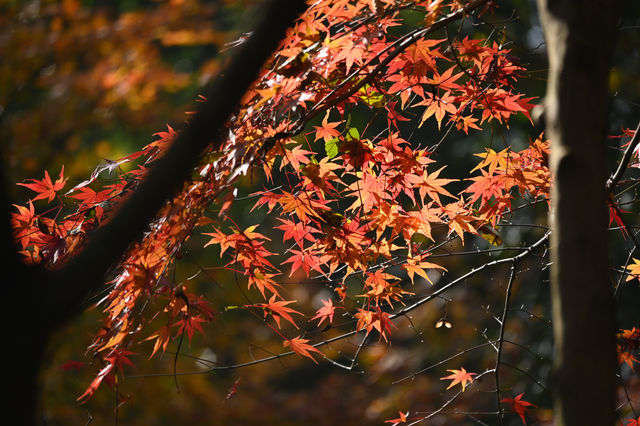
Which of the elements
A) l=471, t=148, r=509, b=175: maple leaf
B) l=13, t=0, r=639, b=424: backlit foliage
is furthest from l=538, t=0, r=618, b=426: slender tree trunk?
l=471, t=148, r=509, b=175: maple leaf

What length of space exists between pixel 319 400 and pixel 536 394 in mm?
3214

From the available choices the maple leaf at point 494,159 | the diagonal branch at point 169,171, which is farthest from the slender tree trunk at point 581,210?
the maple leaf at point 494,159

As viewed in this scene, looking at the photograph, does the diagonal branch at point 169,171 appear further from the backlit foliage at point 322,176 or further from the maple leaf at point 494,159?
the maple leaf at point 494,159

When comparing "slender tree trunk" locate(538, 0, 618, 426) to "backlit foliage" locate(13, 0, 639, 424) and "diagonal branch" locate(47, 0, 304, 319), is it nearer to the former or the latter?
"diagonal branch" locate(47, 0, 304, 319)

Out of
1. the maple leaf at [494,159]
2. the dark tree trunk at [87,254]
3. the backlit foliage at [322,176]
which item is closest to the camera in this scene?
the dark tree trunk at [87,254]

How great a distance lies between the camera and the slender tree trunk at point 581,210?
29.5 inches

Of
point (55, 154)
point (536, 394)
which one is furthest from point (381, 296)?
point (55, 154)

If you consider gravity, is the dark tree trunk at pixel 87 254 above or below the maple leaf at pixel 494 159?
above

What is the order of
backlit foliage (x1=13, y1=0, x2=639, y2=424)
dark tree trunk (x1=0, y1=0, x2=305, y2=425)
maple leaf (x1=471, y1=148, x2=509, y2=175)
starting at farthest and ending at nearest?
maple leaf (x1=471, y1=148, x2=509, y2=175) < backlit foliage (x1=13, y1=0, x2=639, y2=424) < dark tree trunk (x1=0, y1=0, x2=305, y2=425)

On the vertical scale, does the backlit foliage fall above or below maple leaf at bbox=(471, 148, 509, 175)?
above

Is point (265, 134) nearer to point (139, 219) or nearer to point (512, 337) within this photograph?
point (139, 219)

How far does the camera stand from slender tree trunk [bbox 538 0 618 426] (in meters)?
0.75

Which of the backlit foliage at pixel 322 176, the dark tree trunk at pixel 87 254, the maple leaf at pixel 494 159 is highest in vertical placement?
the dark tree trunk at pixel 87 254

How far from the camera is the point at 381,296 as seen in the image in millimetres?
1804
